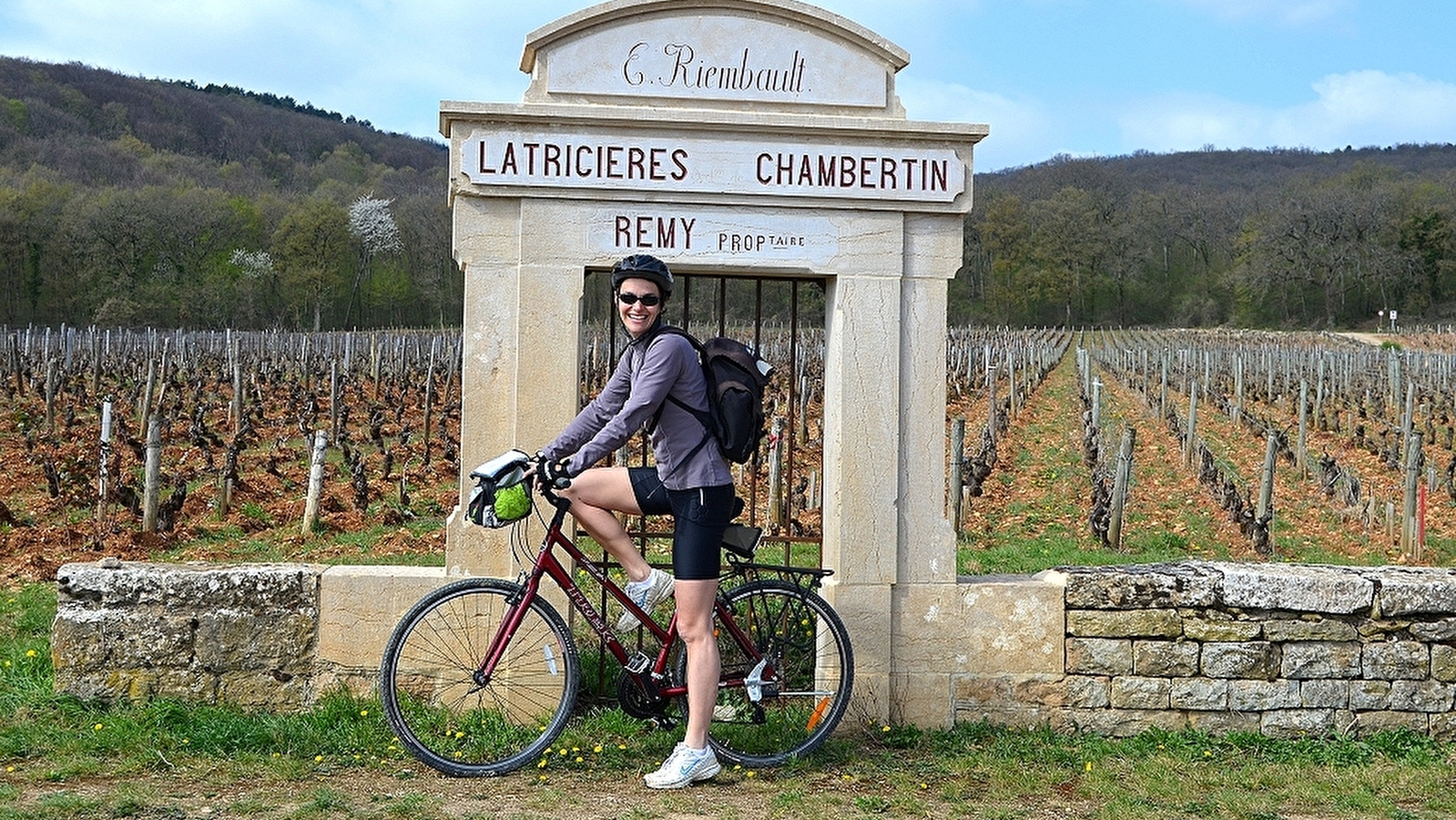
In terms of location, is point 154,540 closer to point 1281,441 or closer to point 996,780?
point 996,780

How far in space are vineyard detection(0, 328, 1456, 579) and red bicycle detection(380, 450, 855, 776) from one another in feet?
1.66

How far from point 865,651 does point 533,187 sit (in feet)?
7.92

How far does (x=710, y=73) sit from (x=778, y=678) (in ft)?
8.31

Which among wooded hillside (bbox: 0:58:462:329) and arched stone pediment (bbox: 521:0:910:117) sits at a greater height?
wooded hillside (bbox: 0:58:462:329)

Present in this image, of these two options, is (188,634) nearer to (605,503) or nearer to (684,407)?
(605,503)

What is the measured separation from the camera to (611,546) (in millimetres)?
4879

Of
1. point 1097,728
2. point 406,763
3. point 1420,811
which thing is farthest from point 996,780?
point 406,763

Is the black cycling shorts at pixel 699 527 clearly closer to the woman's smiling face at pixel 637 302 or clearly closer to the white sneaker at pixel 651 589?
the white sneaker at pixel 651 589

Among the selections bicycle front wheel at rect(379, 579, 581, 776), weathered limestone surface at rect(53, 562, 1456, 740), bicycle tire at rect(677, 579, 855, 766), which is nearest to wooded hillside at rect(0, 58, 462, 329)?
bicycle front wheel at rect(379, 579, 581, 776)

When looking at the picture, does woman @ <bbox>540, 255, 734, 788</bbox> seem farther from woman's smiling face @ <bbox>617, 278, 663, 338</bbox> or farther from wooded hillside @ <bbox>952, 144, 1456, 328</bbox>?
wooded hillside @ <bbox>952, 144, 1456, 328</bbox>

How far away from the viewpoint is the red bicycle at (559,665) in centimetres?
488

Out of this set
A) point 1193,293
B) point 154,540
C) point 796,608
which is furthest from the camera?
point 1193,293

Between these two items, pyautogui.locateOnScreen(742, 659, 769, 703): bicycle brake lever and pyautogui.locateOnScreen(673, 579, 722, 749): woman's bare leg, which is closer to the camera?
pyautogui.locateOnScreen(673, 579, 722, 749): woman's bare leg

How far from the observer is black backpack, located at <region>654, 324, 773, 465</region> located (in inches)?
184
